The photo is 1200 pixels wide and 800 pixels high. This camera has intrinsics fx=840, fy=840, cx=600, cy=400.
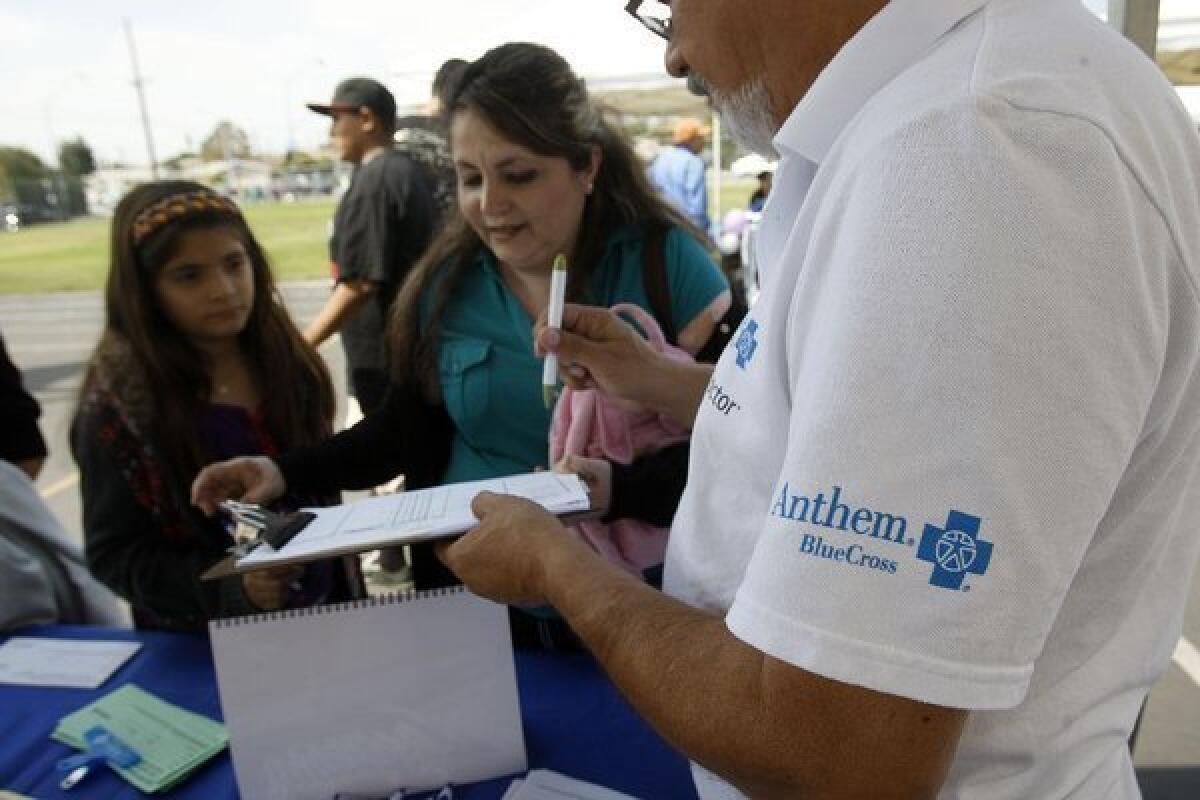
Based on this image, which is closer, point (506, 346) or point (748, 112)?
point (748, 112)

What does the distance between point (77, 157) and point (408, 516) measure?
54.7 metres

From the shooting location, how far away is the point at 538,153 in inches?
65.2

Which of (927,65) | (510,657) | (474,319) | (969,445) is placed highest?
(927,65)

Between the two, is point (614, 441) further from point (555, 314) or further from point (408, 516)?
point (408, 516)

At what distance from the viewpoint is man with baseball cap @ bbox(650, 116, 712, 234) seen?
22.9 ft

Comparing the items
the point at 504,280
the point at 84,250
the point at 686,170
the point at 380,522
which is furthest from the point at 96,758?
the point at 84,250

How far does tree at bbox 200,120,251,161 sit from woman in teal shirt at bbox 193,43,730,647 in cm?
3166

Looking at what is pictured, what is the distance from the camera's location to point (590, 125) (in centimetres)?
175

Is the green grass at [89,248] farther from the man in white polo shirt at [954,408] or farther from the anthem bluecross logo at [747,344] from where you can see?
the man in white polo shirt at [954,408]

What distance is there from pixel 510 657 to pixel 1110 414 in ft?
2.88

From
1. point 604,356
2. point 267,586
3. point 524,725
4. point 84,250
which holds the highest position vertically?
point 604,356

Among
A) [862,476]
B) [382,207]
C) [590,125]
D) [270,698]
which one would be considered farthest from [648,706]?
[382,207]

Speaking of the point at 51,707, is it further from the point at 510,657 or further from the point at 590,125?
the point at 590,125

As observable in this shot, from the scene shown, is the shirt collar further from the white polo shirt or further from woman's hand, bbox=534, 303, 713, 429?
woman's hand, bbox=534, 303, 713, 429
